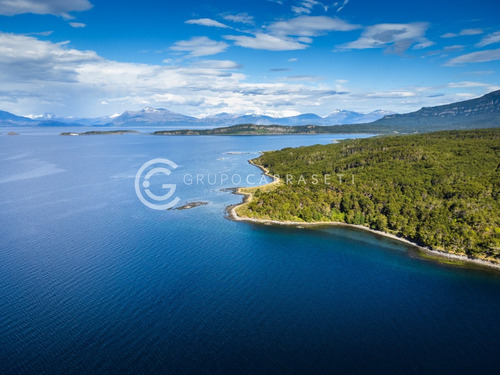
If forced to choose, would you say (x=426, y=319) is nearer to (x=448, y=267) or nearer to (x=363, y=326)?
(x=363, y=326)

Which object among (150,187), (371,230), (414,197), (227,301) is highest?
(414,197)

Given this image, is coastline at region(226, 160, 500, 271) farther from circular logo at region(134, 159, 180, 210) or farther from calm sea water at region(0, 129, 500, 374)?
circular logo at region(134, 159, 180, 210)

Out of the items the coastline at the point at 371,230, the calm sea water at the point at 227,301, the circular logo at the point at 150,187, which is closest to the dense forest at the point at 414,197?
the coastline at the point at 371,230

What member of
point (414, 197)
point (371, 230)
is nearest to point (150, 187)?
point (371, 230)

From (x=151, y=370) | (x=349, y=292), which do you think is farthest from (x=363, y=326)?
(x=151, y=370)

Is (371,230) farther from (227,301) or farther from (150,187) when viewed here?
(150,187)

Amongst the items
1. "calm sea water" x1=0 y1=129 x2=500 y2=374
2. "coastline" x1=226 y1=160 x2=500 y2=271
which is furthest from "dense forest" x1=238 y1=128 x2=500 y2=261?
"calm sea water" x1=0 y1=129 x2=500 y2=374
